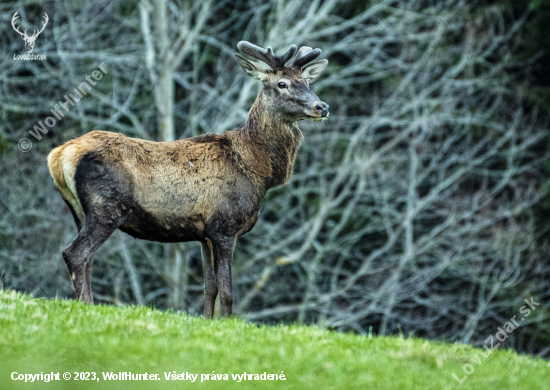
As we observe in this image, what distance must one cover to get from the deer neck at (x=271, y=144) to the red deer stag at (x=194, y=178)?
0.04 feet

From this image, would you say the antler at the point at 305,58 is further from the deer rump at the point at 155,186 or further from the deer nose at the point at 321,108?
the deer rump at the point at 155,186

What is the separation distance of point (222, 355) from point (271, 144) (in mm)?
3353

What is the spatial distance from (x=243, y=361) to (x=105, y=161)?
9.62 feet

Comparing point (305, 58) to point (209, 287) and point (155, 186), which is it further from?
point (209, 287)

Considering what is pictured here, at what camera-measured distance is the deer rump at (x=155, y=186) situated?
7754 mm

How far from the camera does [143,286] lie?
19344 millimetres

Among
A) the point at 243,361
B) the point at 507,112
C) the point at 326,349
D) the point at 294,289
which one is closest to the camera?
the point at 243,361

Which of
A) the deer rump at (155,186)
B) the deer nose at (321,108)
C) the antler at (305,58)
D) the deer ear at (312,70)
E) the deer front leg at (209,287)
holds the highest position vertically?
the antler at (305,58)

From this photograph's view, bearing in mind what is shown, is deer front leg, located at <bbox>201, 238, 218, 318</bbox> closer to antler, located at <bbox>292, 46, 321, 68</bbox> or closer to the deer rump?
the deer rump

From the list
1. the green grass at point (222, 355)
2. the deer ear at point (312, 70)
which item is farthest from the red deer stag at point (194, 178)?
the green grass at point (222, 355)

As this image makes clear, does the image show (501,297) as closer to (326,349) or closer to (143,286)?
(143,286)

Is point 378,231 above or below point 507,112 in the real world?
below

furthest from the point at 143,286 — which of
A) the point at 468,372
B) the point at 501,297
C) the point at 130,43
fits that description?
the point at 468,372

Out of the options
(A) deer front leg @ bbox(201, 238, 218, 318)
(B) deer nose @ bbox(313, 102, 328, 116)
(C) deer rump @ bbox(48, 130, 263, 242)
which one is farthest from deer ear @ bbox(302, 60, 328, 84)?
(A) deer front leg @ bbox(201, 238, 218, 318)
